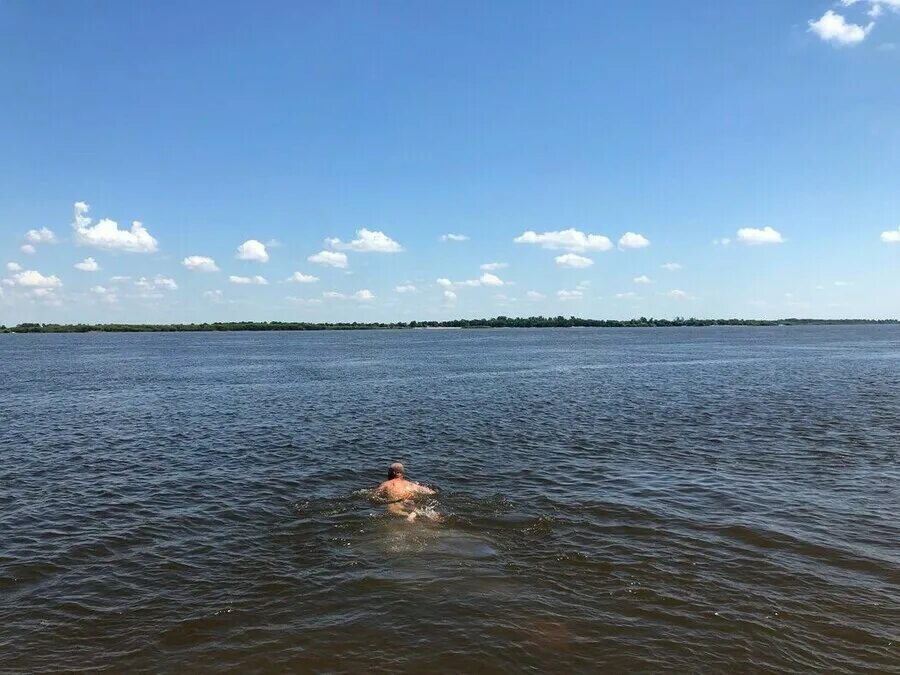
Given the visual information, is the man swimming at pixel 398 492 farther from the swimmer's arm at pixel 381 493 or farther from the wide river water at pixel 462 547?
the wide river water at pixel 462 547

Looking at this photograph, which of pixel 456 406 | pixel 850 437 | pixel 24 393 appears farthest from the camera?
pixel 24 393

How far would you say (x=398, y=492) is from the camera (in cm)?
2147

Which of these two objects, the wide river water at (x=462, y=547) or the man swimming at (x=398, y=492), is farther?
the man swimming at (x=398, y=492)

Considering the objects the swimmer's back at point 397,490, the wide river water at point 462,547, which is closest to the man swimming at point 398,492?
the swimmer's back at point 397,490

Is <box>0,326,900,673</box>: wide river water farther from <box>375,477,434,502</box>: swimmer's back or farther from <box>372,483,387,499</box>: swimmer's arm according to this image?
<box>375,477,434,502</box>: swimmer's back

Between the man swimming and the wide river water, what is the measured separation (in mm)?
602

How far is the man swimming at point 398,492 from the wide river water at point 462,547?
60cm

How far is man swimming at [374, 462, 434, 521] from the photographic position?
20766 millimetres

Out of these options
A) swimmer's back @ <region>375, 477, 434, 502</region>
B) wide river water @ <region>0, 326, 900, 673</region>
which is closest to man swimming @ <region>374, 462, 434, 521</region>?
swimmer's back @ <region>375, 477, 434, 502</region>

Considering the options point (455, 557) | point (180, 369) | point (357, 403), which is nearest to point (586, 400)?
point (357, 403)

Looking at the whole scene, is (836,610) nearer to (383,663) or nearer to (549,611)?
(549,611)

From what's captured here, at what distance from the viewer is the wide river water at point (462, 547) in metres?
12.1

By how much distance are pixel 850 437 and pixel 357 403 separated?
1406 inches

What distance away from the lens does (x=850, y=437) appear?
32844 millimetres
